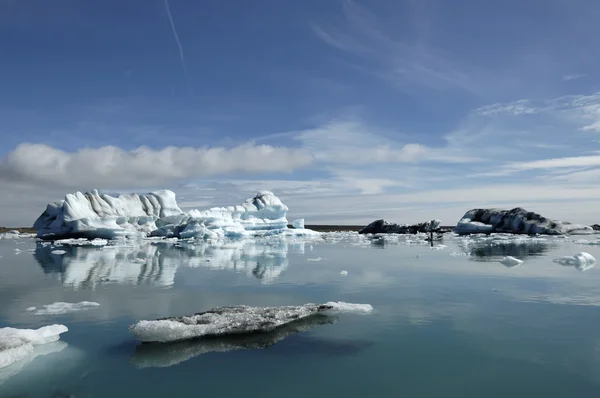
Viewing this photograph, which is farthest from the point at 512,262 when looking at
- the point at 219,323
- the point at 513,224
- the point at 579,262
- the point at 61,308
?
the point at 513,224

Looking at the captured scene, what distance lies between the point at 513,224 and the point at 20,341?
5663 cm

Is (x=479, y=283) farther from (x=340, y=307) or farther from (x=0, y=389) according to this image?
(x=0, y=389)

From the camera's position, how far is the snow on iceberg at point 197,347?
519 cm

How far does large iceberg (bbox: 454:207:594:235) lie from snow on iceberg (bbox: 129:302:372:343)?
52.6 metres

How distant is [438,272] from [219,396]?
11.3m

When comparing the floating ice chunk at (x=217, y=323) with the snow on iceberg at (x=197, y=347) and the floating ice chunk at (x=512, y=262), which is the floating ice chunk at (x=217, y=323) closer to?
the snow on iceberg at (x=197, y=347)

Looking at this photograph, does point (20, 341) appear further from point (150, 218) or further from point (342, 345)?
point (150, 218)

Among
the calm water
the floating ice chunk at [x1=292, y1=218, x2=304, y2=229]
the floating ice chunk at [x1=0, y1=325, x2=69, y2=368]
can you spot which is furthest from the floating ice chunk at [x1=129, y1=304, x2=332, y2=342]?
the floating ice chunk at [x1=292, y1=218, x2=304, y2=229]

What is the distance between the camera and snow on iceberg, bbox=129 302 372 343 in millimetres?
5898

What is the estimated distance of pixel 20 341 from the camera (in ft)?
17.7

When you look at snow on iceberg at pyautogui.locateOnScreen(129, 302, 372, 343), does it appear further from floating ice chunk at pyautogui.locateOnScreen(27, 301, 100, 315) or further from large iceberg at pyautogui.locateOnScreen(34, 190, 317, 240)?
large iceberg at pyautogui.locateOnScreen(34, 190, 317, 240)

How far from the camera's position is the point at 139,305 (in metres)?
8.68

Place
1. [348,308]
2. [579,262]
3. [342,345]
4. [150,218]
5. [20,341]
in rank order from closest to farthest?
[20,341] → [342,345] → [348,308] → [579,262] → [150,218]

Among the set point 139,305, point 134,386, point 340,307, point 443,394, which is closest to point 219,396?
point 134,386
